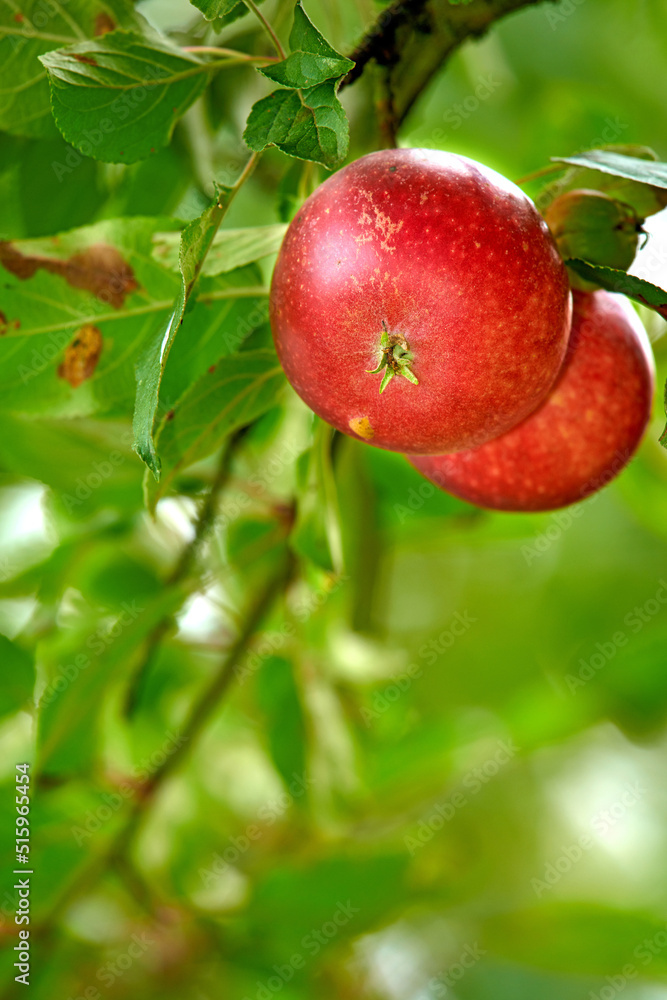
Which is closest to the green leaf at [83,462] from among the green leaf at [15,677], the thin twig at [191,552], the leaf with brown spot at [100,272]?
the thin twig at [191,552]

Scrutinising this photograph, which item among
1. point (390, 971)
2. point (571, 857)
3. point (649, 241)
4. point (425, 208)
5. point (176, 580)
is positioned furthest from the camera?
point (571, 857)

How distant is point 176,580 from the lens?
1.36 metres

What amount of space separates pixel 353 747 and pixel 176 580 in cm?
44

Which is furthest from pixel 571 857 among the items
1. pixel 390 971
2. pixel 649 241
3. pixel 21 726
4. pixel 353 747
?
pixel 649 241

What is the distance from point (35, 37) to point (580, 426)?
2.04 ft

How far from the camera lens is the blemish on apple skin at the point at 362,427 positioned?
683 millimetres

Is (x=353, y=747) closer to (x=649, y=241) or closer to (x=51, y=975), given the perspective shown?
(x=51, y=975)

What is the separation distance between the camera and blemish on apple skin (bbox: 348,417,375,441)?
68 centimetres

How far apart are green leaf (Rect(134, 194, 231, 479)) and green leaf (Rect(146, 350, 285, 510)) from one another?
0.16 meters

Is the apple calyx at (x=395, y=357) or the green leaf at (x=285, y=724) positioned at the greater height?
the apple calyx at (x=395, y=357)

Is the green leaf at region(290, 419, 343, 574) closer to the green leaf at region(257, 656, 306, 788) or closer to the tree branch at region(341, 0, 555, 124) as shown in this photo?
the tree branch at region(341, 0, 555, 124)

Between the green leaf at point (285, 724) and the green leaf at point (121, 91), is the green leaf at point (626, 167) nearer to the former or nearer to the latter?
the green leaf at point (121, 91)

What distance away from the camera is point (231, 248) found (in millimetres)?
803

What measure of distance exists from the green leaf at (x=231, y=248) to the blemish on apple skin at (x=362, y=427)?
19 cm
